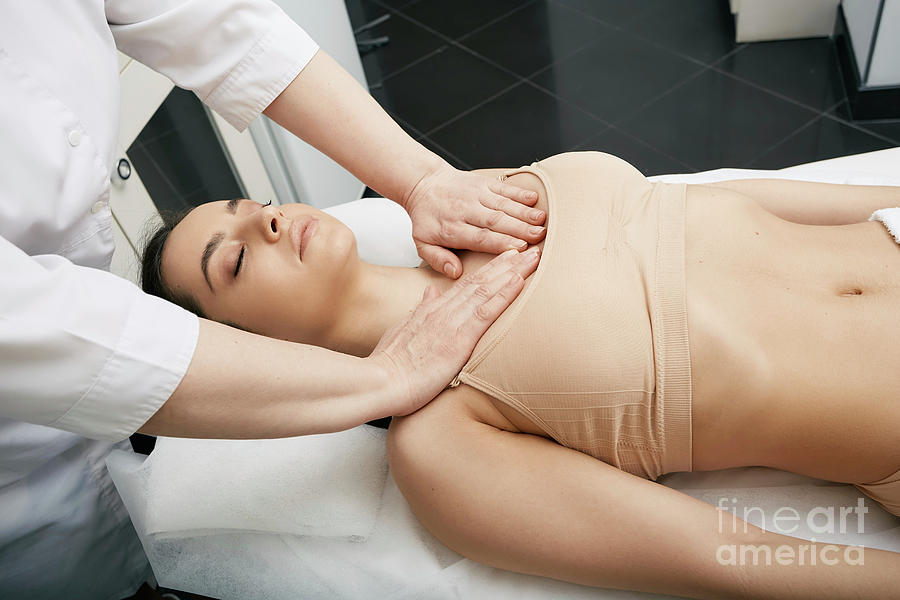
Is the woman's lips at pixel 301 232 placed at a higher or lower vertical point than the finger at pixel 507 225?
higher

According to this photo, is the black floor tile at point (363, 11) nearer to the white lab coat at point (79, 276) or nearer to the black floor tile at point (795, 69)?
the black floor tile at point (795, 69)

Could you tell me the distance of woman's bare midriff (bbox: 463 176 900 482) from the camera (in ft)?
3.62

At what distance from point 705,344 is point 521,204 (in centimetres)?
43

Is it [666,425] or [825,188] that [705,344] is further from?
[825,188]

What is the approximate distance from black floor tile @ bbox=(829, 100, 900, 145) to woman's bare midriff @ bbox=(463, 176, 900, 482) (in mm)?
1529

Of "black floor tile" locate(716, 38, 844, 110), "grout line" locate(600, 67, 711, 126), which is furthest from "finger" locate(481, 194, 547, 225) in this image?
"black floor tile" locate(716, 38, 844, 110)

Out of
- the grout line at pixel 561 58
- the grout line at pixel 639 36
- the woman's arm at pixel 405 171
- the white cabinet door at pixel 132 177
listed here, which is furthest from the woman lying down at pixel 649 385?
the grout line at pixel 561 58

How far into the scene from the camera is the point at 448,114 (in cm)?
311

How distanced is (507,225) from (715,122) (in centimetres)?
176

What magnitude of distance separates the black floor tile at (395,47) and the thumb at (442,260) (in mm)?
2156

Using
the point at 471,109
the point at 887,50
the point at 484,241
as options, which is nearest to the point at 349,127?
the point at 484,241

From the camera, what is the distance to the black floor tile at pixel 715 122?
2646 millimetres

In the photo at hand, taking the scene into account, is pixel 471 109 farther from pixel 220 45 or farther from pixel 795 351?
pixel 795 351

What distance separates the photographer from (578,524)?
108 centimetres
